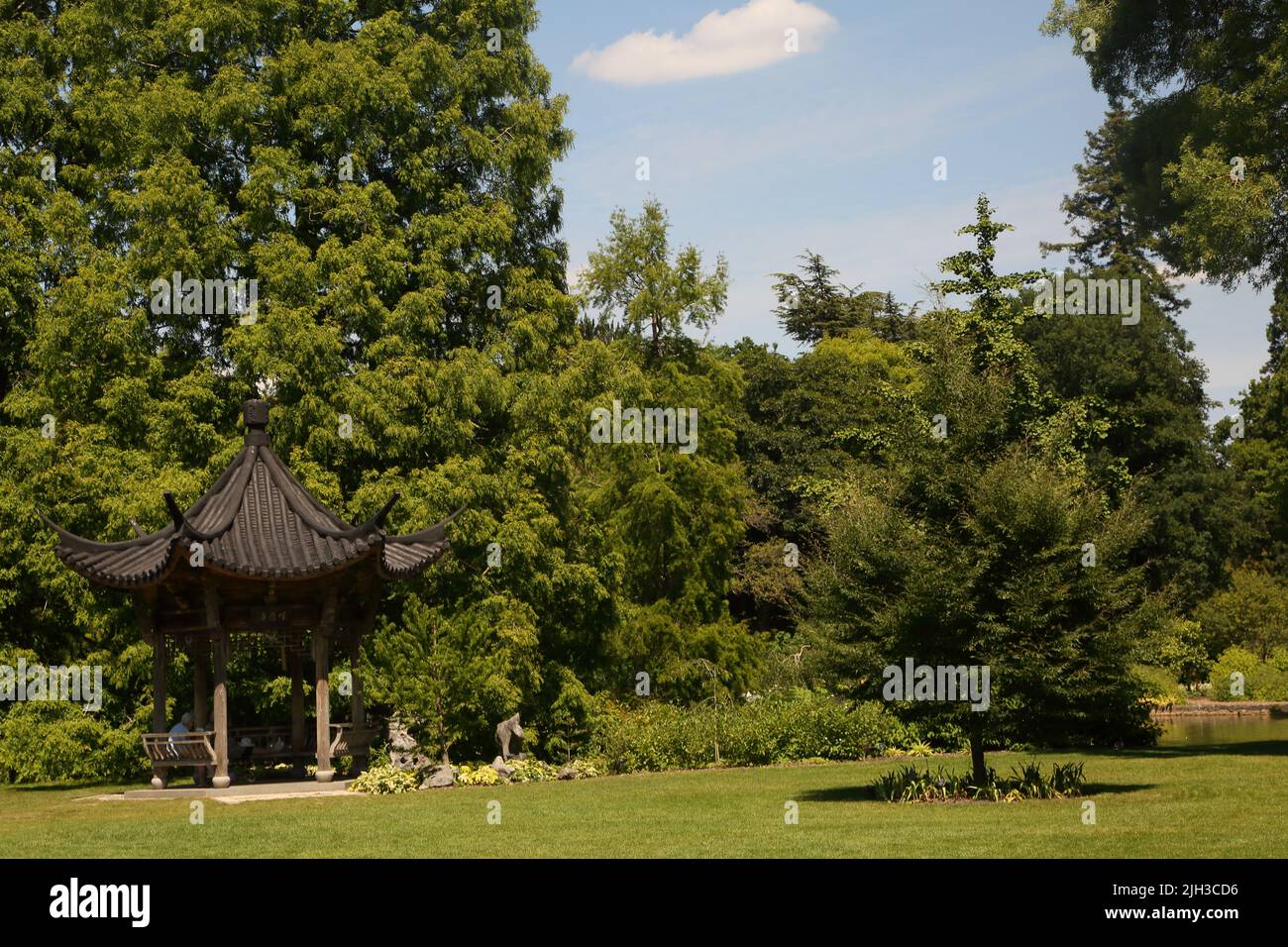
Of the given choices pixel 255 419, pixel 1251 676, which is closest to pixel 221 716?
pixel 255 419

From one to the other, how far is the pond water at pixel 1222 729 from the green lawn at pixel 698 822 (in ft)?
26.0

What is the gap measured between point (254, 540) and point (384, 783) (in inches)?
163

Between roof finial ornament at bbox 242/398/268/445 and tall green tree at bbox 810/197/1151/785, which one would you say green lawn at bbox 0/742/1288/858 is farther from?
roof finial ornament at bbox 242/398/268/445

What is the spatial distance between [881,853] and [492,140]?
21.9 meters

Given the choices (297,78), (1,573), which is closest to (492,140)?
(297,78)

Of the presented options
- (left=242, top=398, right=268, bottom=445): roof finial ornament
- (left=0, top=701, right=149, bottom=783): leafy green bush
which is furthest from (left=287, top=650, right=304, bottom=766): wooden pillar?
(left=0, top=701, right=149, bottom=783): leafy green bush

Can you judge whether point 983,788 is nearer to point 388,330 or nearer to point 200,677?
point 200,677

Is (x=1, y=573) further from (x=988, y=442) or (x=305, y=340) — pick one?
(x=988, y=442)

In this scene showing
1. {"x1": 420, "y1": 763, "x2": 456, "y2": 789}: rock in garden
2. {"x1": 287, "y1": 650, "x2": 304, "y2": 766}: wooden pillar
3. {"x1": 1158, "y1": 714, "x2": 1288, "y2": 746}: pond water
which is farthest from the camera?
{"x1": 1158, "y1": 714, "x2": 1288, "y2": 746}: pond water

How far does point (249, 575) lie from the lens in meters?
20.6

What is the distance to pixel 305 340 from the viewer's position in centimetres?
2748

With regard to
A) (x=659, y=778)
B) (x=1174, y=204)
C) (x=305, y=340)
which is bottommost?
(x=659, y=778)

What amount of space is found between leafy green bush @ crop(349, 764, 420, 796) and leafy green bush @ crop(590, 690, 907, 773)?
5.01m

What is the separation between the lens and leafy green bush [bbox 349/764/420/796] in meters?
21.7
